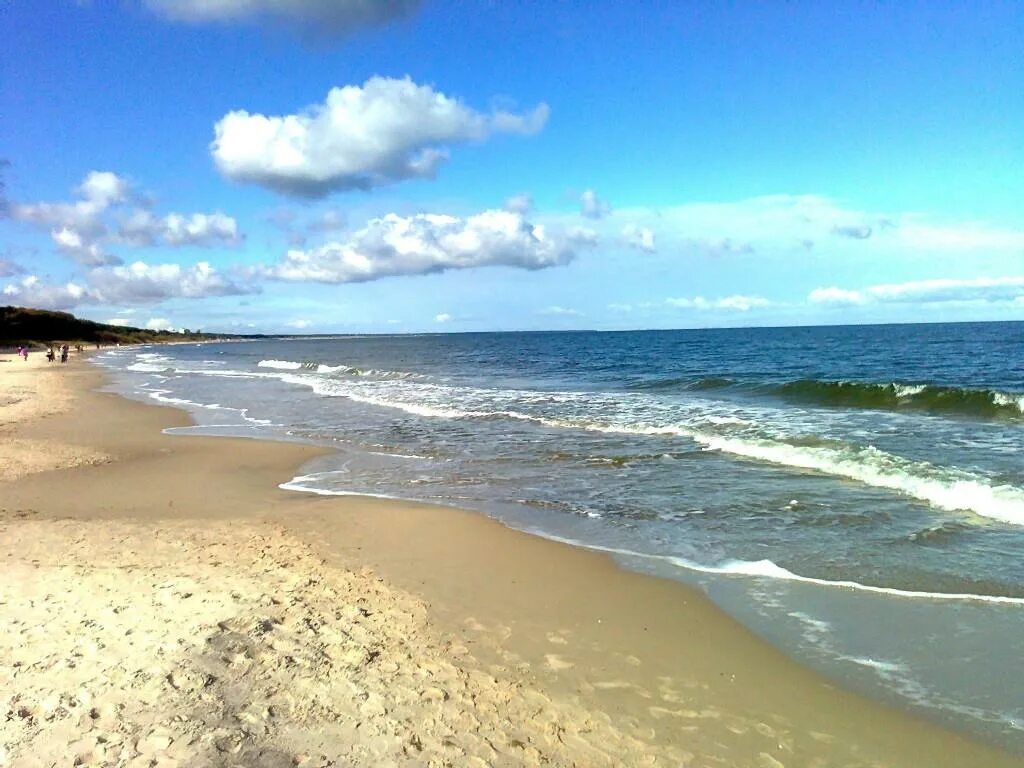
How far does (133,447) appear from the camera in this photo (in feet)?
56.0

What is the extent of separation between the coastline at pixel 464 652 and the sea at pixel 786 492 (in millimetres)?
590

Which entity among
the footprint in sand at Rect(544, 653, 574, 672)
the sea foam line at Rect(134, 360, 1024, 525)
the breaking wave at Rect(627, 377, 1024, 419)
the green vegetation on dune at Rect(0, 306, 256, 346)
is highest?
the green vegetation on dune at Rect(0, 306, 256, 346)

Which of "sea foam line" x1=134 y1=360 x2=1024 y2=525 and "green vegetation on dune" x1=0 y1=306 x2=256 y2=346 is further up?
"green vegetation on dune" x1=0 y1=306 x2=256 y2=346

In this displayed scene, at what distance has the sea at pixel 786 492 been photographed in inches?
237

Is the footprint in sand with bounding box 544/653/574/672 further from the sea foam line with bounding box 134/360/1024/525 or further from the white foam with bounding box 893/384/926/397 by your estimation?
the white foam with bounding box 893/384/926/397

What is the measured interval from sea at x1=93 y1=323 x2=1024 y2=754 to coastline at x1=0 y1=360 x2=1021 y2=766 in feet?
1.94

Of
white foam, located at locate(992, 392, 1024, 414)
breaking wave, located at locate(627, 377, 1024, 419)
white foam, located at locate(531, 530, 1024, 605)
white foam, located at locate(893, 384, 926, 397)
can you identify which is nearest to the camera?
white foam, located at locate(531, 530, 1024, 605)

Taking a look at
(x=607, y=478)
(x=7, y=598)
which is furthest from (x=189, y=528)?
(x=607, y=478)

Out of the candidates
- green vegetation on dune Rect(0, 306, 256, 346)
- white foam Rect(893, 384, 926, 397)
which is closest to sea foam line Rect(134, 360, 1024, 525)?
white foam Rect(893, 384, 926, 397)

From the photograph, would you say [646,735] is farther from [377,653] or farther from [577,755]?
[377,653]

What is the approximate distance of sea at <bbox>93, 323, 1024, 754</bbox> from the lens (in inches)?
237

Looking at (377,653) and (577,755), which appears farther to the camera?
(377,653)

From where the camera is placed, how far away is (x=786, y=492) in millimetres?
11359

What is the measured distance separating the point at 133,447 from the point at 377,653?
1412 centimetres
